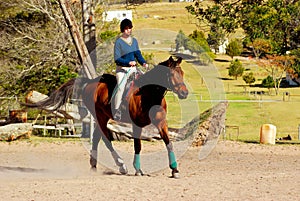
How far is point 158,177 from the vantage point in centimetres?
1009

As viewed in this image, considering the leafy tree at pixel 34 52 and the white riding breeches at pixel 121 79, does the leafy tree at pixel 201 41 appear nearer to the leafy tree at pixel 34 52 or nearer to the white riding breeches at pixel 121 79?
the leafy tree at pixel 34 52

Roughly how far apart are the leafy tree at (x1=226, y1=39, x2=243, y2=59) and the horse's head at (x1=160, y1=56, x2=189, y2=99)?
49625 mm

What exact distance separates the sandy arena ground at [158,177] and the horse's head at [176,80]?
4.34ft

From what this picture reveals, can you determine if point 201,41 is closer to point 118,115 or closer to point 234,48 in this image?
point 234,48

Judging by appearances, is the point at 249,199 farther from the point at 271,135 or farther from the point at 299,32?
the point at 299,32

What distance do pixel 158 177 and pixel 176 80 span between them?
161 centimetres

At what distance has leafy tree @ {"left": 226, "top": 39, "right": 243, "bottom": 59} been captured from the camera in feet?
196

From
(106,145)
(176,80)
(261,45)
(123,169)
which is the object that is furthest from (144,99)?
(261,45)

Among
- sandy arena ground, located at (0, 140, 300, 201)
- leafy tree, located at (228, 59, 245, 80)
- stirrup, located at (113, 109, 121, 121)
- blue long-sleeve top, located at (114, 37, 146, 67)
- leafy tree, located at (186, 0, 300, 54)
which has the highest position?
leafy tree, located at (186, 0, 300, 54)

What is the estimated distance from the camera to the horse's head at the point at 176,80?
960 centimetres

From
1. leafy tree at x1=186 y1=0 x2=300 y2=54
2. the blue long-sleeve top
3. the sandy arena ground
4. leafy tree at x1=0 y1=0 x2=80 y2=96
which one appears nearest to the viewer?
the sandy arena ground

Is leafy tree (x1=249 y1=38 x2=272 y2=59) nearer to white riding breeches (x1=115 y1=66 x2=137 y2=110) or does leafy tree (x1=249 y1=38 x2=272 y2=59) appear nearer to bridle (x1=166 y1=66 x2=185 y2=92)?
white riding breeches (x1=115 y1=66 x2=137 y2=110)

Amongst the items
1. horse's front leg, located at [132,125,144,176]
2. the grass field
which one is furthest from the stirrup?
the grass field

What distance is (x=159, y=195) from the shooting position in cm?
808
